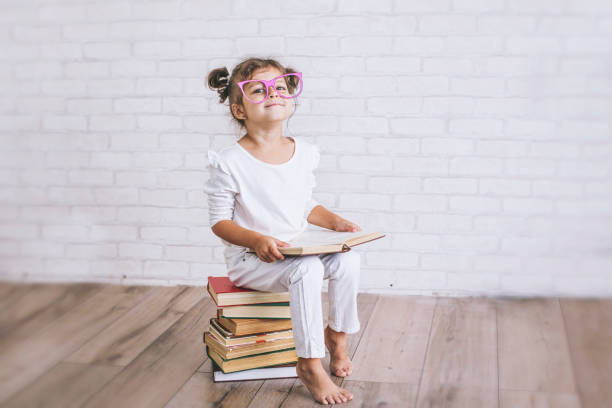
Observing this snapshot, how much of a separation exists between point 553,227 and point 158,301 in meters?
1.56

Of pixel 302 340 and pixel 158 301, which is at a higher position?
pixel 302 340

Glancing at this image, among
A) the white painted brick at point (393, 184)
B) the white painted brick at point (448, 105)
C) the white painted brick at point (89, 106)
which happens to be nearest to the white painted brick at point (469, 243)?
the white painted brick at point (393, 184)

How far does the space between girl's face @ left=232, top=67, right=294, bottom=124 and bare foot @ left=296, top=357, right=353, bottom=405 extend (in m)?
0.68

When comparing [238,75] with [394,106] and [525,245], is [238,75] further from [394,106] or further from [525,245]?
[525,245]

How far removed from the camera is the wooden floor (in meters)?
1.86

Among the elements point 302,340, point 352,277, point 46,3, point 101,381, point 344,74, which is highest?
point 46,3

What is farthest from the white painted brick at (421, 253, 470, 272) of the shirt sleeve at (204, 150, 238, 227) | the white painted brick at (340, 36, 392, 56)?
the shirt sleeve at (204, 150, 238, 227)

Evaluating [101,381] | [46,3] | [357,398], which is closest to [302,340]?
[357,398]

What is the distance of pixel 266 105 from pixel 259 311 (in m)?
0.58

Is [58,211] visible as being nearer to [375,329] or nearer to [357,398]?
[375,329]

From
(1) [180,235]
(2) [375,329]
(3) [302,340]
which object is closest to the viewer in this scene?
(3) [302,340]

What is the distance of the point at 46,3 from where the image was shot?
2.77 m

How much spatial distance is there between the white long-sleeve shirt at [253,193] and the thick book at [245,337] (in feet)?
0.68

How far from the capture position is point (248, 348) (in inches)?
76.2
